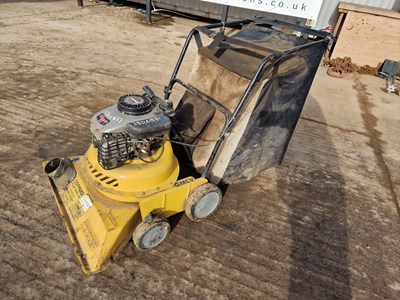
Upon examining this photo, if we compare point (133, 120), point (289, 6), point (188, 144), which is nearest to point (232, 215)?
point (188, 144)

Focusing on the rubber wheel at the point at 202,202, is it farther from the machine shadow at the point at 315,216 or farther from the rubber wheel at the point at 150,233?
the machine shadow at the point at 315,216

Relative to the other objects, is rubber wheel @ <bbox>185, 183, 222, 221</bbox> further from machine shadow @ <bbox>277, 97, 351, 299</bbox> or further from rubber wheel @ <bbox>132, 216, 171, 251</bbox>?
machine shadow @ <bbox>277, 97, 351, 299</bbox>

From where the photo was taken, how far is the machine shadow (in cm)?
238

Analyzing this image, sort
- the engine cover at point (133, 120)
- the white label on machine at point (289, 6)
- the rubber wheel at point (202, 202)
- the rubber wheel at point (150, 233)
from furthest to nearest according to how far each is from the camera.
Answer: the white label on machine at point (289, 6), the rubber wheel at point (202, 202), the rubber wheel at point (150, 233), the engine cover at point (133, 120)

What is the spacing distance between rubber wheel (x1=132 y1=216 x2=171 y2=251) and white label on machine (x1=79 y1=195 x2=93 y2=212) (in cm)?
38

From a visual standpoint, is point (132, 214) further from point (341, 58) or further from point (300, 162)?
point (341, 58)

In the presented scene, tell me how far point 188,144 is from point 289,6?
632 centimetres

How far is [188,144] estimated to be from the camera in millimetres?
2594

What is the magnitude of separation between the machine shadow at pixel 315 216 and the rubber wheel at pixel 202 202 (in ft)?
2.54

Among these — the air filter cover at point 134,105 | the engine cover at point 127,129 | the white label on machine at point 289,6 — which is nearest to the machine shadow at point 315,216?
the engine cover at point 127,129

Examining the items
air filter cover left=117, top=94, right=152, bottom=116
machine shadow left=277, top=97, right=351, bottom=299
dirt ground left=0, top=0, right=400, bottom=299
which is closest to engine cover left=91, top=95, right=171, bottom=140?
air filter cover left=117, top=94, right=152, bottom=116

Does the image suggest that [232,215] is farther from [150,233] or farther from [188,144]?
[150,233]

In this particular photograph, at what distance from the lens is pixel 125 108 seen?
2.11 metres

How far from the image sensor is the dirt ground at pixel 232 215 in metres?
2.24
